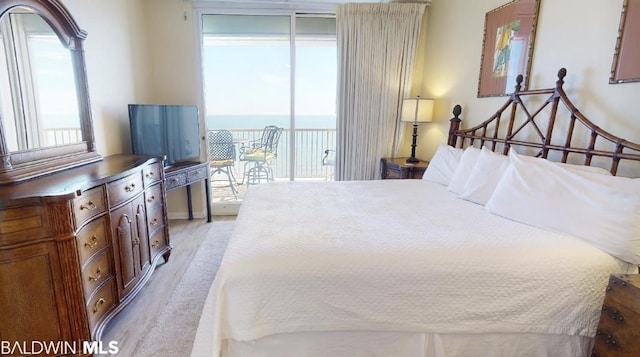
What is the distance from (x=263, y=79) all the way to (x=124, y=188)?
8.22ft

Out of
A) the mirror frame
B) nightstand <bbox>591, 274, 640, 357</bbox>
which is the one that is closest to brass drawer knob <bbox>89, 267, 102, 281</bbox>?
the mirror frame

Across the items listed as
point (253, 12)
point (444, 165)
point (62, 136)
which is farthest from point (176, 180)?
point (444, 165)

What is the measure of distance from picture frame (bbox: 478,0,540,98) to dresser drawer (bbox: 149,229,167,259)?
3.16 metres

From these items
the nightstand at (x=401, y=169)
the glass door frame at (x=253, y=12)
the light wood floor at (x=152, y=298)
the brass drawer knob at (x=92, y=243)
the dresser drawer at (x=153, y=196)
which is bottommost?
the light wood floor at (x=152, y=298)

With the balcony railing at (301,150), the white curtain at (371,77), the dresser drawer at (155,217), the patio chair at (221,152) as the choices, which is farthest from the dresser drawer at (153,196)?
the white curtain at (371,77)

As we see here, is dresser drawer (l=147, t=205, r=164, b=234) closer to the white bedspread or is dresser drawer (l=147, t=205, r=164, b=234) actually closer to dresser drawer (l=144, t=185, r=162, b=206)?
dresser drawer (l=144, t=185, r=162, b=206)

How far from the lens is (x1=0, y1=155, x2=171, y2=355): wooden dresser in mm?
1477

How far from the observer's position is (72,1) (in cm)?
243

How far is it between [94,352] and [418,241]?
1.85m

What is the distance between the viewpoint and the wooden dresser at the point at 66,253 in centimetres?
148

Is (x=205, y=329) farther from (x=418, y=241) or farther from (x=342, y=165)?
(x=342, y=165)

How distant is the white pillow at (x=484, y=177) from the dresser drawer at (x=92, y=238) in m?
2.43

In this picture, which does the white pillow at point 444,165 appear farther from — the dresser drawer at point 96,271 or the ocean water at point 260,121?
the dresser drawer at point 96,271

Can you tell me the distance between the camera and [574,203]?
5.45 feet
